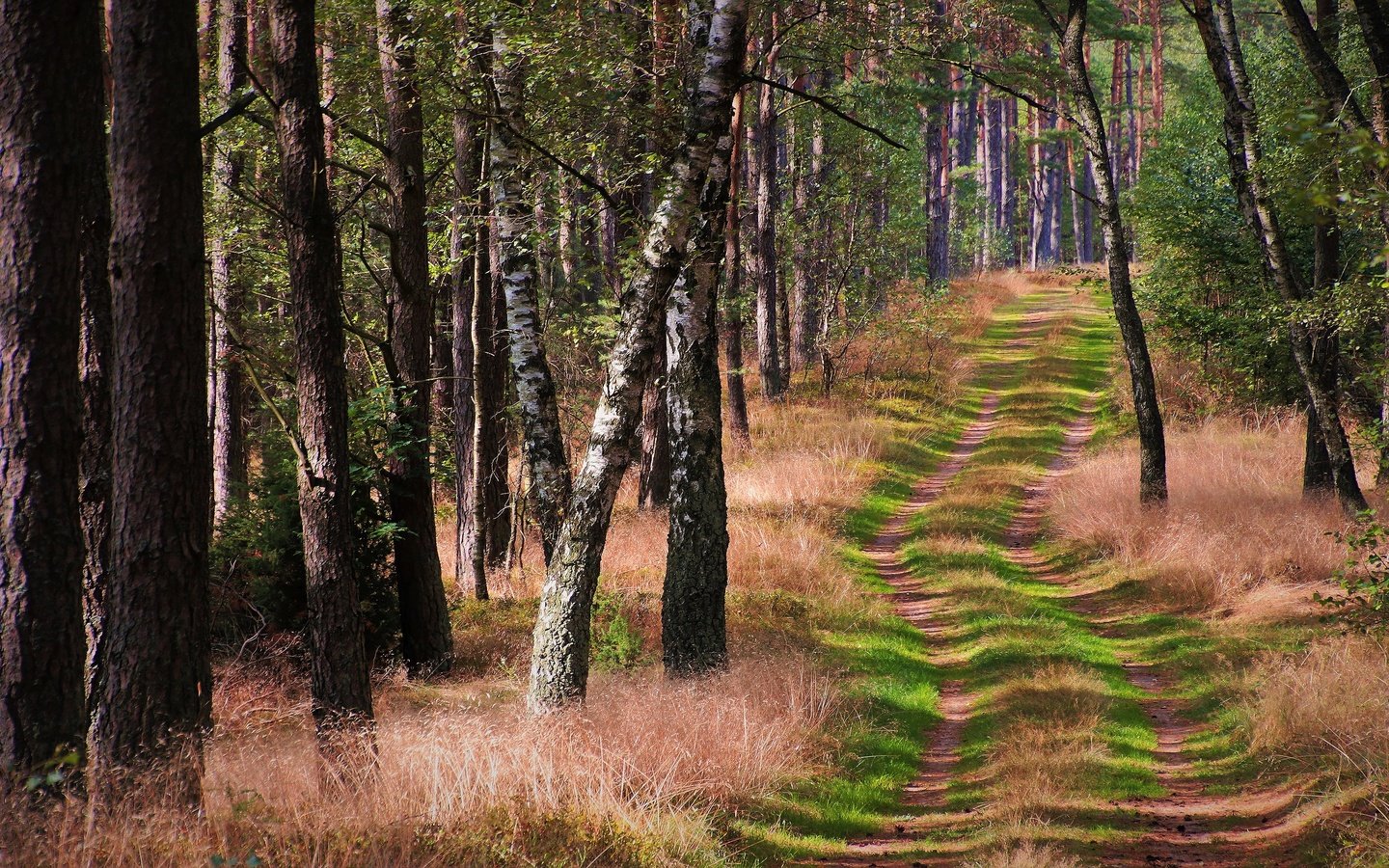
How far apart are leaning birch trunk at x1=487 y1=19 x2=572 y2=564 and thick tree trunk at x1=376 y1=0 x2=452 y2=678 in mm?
780

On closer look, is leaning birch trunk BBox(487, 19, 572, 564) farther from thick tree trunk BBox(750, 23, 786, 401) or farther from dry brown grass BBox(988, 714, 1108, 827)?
thick tree trunk BBox(750, 23, 786, 401)

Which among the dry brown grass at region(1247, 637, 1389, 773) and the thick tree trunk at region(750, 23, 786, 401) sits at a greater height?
the thick tree trunk at region(750, 23, 786, 401)

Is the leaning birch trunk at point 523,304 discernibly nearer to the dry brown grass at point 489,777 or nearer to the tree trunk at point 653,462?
the dry brown grass at point 489,777

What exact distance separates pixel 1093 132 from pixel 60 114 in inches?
508

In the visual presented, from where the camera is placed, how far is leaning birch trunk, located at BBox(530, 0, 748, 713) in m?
6.93

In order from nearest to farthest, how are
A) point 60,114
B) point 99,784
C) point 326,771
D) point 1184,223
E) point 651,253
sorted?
point 99,784 → point 60,114 → point 326,771 → point 651,253 → point 1184,223

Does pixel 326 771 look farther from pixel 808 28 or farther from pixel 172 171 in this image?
pixel 808 28

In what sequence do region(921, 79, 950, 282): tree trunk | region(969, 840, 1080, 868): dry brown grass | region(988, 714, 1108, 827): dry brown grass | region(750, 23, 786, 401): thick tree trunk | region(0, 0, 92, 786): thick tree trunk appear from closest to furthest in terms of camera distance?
region(0, 0, 92, 786): thick tree trunk, region(969, 840, 1080, 868): dry brown grass, region(988, 714, 1108, 827): dry brown grass, region(750, 23, 786, 401): thick tree trunk, region(921, 79, 950, 282): tree trunk

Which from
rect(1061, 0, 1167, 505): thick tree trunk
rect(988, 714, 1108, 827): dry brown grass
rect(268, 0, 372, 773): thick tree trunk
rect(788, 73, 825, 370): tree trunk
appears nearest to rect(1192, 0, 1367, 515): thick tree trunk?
rect(1061, 0, 1167, 505): thick tree trunk

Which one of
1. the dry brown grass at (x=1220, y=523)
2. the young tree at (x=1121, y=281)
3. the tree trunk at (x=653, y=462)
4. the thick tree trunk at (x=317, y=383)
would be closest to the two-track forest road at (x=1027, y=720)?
the dry brown grass at (x=1220, y=523)

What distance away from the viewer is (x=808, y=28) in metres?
12.5

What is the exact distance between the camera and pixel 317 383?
20.7 feet

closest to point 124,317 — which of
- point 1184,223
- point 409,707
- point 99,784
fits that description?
point 99,784

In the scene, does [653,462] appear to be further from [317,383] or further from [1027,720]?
[317,383]
